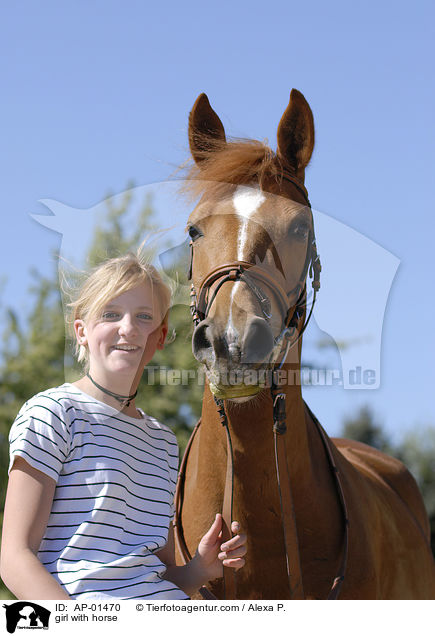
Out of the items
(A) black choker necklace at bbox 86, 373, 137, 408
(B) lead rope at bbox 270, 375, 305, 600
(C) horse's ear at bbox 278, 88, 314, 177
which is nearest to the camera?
(A) black choker necklace at bbox 86, 373, 137, 408

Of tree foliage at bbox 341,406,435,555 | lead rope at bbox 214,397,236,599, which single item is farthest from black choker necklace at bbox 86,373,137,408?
tree foliage at bbox 341,406,435,555

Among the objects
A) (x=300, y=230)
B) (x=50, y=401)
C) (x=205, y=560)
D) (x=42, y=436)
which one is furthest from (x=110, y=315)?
(x=300, y=230)

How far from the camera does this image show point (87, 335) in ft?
7.46

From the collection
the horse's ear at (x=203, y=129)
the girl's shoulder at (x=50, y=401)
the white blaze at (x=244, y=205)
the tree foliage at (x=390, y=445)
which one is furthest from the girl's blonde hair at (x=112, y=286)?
the tree foliage at (x=390, y=445)

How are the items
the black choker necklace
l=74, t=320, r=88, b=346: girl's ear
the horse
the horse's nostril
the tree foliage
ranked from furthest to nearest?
1. the tree foliage
2. the horse
3. the horse's nostril
4. l=74, t=320, r=88, b=346: girl's ear
5. the black choker necklace

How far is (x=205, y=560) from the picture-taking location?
7.84 feet

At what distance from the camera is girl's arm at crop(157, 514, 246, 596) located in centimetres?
233

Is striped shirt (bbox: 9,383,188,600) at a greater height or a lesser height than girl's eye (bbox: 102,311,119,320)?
lesser

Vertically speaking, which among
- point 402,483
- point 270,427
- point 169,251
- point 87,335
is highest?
point 169,251

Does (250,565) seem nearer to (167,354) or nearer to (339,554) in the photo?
(339,554)

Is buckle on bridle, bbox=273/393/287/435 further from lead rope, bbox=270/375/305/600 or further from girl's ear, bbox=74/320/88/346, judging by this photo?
girl's ear, bbox=74/320/88/346

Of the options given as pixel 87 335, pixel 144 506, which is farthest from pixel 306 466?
pixel 87 335
